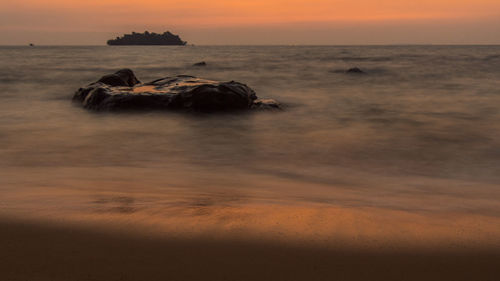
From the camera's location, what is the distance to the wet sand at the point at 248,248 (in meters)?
1.87

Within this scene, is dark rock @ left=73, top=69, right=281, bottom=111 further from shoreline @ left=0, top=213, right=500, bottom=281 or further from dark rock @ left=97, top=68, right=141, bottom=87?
shoreline @ left=0, top=213, right=500, bottom=281

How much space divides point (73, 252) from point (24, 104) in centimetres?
1022

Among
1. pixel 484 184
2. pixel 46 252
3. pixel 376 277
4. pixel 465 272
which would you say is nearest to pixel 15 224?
pixel 46 252

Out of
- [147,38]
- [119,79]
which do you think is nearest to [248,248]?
[119,79]

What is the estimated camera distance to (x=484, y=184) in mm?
4227

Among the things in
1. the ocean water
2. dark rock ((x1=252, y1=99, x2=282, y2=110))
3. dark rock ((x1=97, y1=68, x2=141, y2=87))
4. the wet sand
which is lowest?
the ocean water

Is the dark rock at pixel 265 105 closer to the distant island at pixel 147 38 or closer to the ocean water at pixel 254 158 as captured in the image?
the ocean water at pixel 254 158

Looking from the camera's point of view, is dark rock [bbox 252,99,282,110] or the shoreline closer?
the shoreline

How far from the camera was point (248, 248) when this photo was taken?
6.95 feet

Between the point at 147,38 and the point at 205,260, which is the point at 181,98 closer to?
the point at 205,260

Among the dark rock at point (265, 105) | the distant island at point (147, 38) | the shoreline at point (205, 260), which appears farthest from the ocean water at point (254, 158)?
the distant island at point (147, 38)

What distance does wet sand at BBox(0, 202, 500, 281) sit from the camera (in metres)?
1.87

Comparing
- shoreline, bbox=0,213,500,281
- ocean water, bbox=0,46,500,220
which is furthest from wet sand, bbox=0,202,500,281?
ocean water, bbox=0,46,500,220

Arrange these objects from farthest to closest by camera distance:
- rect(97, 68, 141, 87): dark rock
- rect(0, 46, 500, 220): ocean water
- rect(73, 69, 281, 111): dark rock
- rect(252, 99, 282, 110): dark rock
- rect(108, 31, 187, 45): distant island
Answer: rect(108, 31, 187, 45): distant island
rect(97, 68, 141, 87): dark rock
rect(252, 99, 282, 110): dark rock
rect(73, 69, 281, 111): dark rock
rect(0, 46, 500, 220): ocean water
